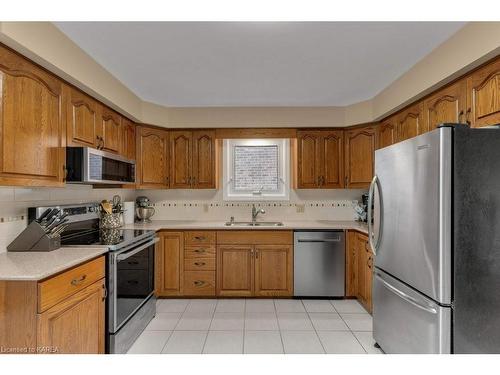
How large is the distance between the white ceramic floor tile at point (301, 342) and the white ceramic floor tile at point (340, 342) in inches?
2.3

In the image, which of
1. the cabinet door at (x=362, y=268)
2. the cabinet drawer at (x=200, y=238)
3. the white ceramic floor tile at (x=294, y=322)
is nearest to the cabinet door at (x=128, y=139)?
the cabinet drawer at (x=200, y=238)

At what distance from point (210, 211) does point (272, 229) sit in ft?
3.22

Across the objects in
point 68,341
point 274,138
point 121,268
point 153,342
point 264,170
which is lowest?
point 153,342

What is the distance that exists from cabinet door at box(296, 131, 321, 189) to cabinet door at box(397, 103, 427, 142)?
3.22ft

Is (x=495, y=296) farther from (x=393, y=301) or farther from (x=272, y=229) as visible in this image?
(x=272, y=229)

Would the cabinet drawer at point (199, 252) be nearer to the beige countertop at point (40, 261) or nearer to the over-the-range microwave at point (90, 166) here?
the over-the-range microwave at point (90, 166)

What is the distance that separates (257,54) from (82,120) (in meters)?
1.44

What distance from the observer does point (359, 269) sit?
3.11 meters

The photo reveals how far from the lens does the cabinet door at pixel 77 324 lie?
4.68 ft

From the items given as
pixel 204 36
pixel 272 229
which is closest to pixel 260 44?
pixel 204 36

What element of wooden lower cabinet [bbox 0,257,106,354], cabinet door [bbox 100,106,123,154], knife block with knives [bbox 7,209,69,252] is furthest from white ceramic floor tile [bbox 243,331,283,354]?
cabinet door [bbox 100,106,123,154]

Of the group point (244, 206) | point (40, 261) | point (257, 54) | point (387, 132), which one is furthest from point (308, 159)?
point (40, 261)

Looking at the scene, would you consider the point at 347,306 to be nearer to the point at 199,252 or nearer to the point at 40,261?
the point at 199,252
